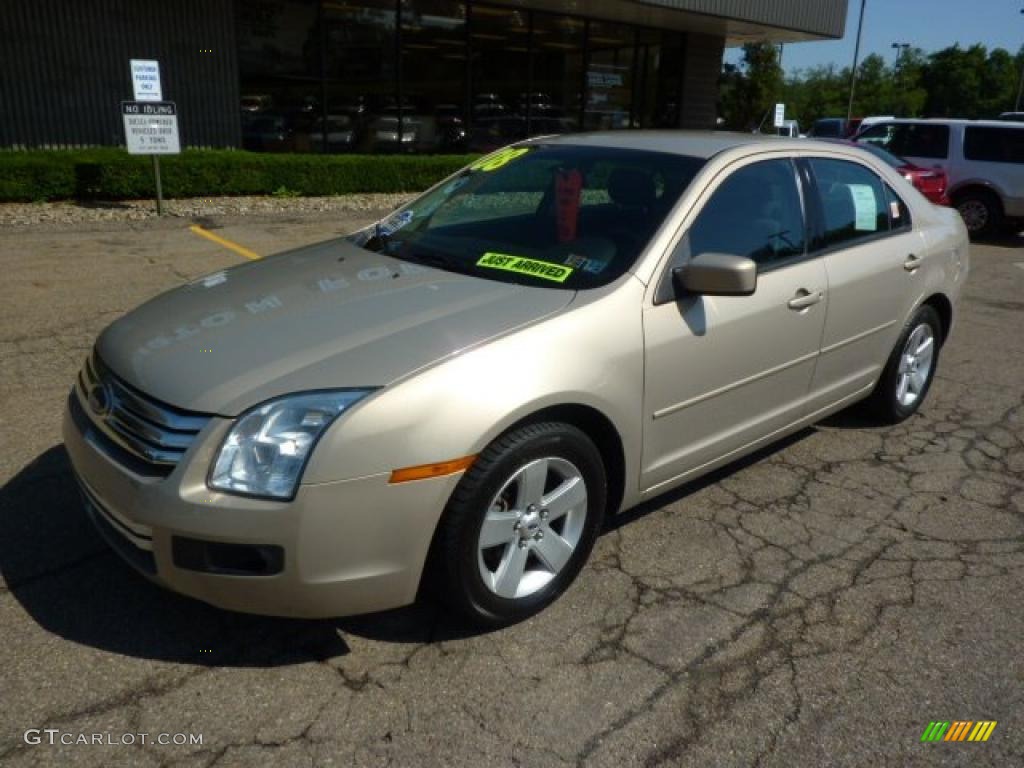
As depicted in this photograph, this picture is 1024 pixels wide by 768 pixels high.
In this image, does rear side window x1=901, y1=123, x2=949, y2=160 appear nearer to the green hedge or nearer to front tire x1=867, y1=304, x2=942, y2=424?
the green hedge

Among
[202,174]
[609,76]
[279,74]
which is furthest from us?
[609,76]

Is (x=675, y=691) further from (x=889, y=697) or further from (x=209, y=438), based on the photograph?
(x=209, y=438)

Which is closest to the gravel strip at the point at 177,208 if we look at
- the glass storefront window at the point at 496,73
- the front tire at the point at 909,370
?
the glass storefront window at the point at 496,73

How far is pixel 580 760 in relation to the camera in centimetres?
230

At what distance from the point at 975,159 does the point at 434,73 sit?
31.0 ft

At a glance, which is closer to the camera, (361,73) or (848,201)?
(848,201)

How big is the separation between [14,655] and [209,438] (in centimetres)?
98

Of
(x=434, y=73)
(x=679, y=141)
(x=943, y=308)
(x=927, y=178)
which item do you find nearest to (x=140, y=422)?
(x=679, y=141)

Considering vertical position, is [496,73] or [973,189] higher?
[496,73]

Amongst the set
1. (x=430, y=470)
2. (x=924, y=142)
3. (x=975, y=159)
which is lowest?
(x=430, y=470)

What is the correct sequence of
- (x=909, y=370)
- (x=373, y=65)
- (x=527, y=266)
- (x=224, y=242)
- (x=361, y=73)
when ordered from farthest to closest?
1. (x=373, y=65)
2. (x=361, y=73)
3. (x=224, y=242)
4. (x=909, y=370)
5. (x=527, y=266)

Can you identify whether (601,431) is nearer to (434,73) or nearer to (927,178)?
(927,178)

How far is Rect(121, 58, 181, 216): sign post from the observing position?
10.3m

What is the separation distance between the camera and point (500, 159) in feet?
13.7
